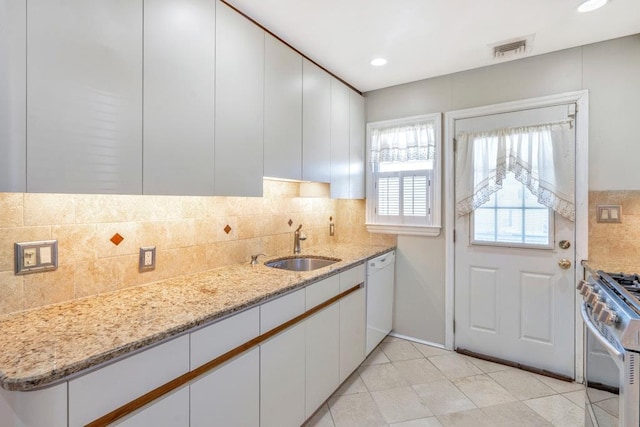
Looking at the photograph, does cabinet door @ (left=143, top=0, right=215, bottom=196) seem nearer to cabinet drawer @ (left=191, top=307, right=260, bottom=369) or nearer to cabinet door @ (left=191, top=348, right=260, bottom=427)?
cabinet drawer @ (left=191, top=307, right=260, bottom=369)

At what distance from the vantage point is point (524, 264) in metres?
2.44

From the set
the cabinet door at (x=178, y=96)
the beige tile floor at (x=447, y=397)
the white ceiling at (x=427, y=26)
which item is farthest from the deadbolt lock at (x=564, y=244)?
the cabinet door at (x=178, y=96)

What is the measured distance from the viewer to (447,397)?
2141 mm

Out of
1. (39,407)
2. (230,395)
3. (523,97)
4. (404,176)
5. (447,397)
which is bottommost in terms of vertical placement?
(447,397)

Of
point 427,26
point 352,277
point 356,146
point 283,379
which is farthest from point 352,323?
point 427,26

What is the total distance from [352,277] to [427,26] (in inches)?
68.1

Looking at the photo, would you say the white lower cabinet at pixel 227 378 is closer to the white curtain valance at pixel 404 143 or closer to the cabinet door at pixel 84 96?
the cabinet door at pixel 84 96

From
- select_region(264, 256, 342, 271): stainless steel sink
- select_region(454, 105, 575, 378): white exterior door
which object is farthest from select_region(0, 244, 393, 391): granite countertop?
select_region(454, 105, 575, 378): white exterior door

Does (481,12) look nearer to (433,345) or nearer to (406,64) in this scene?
(406,64)

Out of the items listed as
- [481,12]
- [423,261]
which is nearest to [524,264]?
[423,261]

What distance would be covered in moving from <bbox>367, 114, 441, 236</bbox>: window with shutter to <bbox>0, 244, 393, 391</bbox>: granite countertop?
4.50ft

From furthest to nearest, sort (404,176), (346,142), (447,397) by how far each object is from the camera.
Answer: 1. (404,176)
2. (346,142)
3. (447,397)

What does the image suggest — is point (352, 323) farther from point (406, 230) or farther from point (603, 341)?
point (603, 341)

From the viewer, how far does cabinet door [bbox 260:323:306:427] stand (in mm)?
1480
